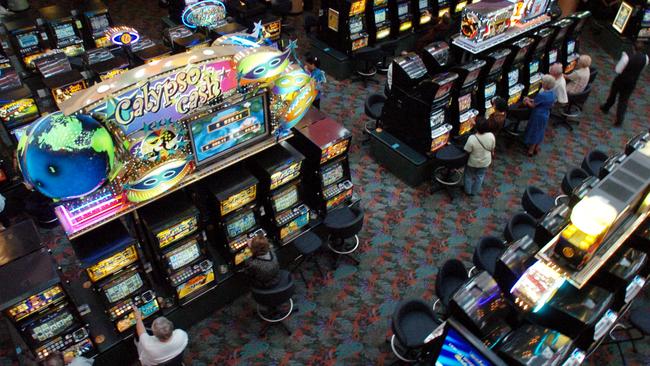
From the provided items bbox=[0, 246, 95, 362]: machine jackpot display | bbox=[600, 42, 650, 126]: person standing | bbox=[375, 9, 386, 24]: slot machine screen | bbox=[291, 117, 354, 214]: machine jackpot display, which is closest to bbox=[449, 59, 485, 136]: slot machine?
bbox=[291, 117, 354, 214]: machine jackpot display

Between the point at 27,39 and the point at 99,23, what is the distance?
5.15 feet

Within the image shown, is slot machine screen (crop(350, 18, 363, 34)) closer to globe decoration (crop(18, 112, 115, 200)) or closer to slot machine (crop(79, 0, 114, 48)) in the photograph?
slot machine (crop(79, 0, 114, 48))

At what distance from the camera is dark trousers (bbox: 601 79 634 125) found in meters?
9.09

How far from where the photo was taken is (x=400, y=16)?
36.3 ft

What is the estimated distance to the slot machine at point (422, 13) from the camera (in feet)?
37.5

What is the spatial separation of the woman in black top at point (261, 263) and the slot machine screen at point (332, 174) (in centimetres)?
152

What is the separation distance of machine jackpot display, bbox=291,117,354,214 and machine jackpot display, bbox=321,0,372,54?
4.40 m

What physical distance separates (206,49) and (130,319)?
121 inches

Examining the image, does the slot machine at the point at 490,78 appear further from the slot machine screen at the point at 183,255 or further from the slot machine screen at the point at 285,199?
the slot machine screen at the point at 183,255

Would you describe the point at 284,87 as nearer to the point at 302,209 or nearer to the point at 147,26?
the point at 302,209

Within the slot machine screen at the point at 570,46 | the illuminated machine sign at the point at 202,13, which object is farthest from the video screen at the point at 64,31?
the slot machine screen at the point at 570,46

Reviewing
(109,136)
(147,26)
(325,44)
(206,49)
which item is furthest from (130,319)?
(147,26)

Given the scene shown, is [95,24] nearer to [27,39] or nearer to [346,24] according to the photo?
[27,39]

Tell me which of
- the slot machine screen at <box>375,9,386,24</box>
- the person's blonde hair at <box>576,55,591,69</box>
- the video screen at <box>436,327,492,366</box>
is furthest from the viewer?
the slot machine screen at <box>375,9,386,24</box>
